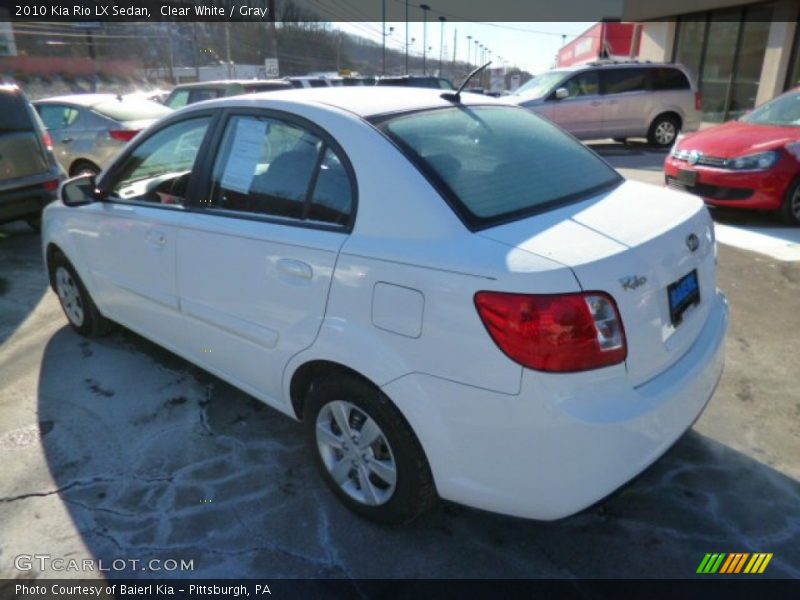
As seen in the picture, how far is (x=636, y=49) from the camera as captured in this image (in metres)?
26.6

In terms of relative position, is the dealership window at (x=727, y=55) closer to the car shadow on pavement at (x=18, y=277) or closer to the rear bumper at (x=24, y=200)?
the rear bumper at (x=24, y=200)

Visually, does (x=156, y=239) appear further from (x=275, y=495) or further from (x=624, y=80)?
(x=624, y=80)

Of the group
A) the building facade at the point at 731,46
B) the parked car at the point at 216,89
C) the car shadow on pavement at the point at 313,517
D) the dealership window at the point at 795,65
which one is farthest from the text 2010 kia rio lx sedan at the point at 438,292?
the building facade at the point at 731,46

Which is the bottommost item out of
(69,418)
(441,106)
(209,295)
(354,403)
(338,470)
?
(69,418)

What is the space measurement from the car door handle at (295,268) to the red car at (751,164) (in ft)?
19.4

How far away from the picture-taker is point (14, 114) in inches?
261

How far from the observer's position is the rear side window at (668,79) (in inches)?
527

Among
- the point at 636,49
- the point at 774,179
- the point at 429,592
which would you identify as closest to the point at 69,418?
the point at 429,592

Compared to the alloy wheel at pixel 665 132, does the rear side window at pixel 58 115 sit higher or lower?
higher

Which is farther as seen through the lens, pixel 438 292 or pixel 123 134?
pixel 123 134

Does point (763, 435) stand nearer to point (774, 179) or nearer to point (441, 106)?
point (441, 106)

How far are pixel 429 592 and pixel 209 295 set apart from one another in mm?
1667

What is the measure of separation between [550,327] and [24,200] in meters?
6.61

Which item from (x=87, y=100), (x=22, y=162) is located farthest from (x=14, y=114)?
(x=87, y=100)
